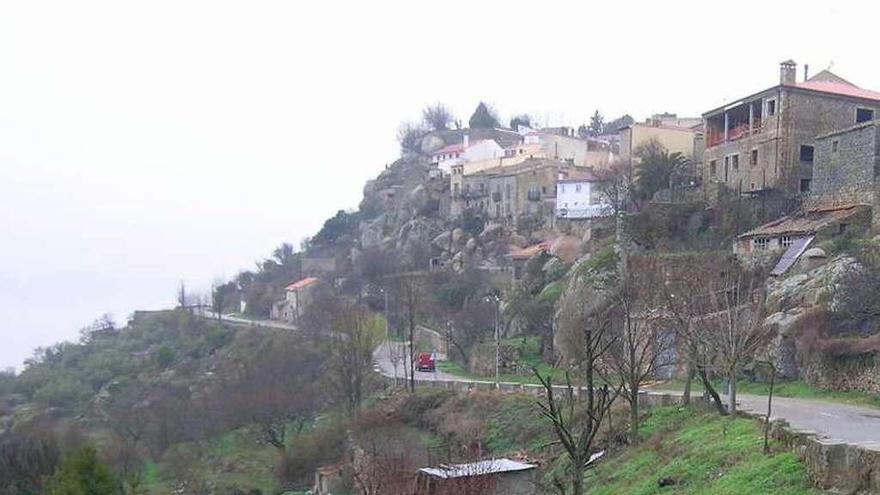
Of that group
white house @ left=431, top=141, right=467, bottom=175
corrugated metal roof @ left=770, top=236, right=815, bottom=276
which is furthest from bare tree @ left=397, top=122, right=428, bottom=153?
corrugated metal roof @ left=770, top=236, right=815, bottom=276

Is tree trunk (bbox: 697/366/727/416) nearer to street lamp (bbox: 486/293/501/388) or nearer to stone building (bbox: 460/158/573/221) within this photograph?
street lamp (bbox: 486/293/501/388)

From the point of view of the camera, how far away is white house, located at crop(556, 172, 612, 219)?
191ft

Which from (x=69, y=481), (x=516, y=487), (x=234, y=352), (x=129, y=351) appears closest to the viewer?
(x=516, y=487)

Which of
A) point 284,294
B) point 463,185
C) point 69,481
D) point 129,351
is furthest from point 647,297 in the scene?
point 129,351

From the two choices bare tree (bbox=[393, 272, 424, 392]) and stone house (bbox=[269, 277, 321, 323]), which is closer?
bare tree (bbox=[393, 272, 424, 392])

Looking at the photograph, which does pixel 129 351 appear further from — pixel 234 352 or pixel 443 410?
pixel 443 410

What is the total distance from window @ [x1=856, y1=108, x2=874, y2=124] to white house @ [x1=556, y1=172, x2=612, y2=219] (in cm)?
1871

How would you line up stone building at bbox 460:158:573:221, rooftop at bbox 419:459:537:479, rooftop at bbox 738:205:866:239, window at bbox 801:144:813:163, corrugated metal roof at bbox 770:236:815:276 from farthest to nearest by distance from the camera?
stone building at bbox 460:158:573:221, window at bbox 801:144:813:163, rooftop at bbox 738:205:866:239, corrugated metal roof at bbox 770:236:815:276, rooftop at bbox 419:459:537:479

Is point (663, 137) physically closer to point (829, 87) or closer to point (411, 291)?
point (829, 87)

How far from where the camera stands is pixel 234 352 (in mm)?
68312

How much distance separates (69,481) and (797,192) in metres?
35.2

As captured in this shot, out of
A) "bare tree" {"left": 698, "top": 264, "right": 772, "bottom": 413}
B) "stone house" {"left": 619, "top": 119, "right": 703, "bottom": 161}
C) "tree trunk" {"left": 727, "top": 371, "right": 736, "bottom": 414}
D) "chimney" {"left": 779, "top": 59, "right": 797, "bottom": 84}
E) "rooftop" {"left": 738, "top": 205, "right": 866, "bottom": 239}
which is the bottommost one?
"tree trunk" {"left": 727, "top": 371, "right": 736, "bottom": 414}

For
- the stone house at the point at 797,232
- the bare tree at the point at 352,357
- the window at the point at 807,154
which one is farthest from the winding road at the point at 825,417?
the bare tree at the point at 352,357

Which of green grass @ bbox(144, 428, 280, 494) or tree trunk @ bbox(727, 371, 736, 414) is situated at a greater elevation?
tree trunk @ bbox(727, 371, 736, 414)
